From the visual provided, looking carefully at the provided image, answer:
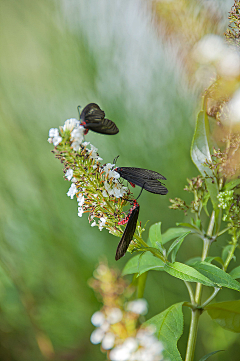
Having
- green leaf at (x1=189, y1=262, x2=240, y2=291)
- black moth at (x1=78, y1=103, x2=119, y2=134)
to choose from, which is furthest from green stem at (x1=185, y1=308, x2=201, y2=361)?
black moth at (x1=78, y1=103, x2=119, y2=134)

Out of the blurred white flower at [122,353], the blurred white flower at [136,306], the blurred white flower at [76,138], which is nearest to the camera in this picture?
the blurred white flower at [76,138]

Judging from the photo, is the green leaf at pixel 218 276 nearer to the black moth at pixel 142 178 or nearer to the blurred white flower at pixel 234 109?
the black moth at pixel 142 178

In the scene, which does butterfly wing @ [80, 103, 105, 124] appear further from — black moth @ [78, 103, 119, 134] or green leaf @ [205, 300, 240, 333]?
green leaf @ [205, 300, 240, 333]

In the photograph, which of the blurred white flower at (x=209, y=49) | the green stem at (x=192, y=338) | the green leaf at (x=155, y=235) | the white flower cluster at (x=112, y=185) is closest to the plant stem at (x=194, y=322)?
the green stem at (x=192, y=338)

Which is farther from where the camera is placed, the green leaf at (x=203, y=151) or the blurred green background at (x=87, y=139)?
the blurred green background at (x=87, y=139)

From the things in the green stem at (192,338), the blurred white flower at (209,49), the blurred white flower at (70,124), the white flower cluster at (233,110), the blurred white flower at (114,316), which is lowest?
the blurred white flower at (114,316)

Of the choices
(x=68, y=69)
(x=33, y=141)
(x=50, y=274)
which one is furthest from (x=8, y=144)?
(x=50, y=274)

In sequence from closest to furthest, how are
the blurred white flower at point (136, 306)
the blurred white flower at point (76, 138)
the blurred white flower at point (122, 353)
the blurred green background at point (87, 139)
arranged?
the blurred white flower at point (76, 138), the blurred white flower at point (122, 353), the blurred white flower at point (136, 306), the blurred green background at point (87, 139)
